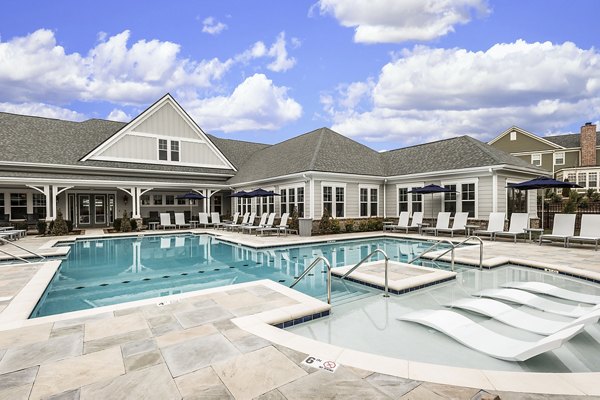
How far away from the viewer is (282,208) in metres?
18.9

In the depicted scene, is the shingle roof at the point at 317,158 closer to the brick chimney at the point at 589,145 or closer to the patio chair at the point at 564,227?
the patio chair at the point at 564,227

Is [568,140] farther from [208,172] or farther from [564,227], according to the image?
[208,172]

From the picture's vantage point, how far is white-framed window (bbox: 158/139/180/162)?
22.2 m

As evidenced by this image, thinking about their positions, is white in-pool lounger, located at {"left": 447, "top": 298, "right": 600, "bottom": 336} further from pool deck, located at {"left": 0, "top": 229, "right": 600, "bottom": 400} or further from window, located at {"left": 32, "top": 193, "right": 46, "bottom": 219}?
window, located at {"left": 32, "top": 193, "right": 46, "bottom": 219}

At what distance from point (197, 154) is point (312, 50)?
11.5m

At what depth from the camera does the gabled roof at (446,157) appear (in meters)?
15.5

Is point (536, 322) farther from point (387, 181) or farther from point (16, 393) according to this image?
point (387, 181)

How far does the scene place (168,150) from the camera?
22469 millimetres

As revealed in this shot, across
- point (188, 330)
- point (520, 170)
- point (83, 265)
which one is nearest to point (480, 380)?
point (188, 330)

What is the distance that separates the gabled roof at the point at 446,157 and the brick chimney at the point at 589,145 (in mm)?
20933

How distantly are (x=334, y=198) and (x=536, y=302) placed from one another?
39.6 ft

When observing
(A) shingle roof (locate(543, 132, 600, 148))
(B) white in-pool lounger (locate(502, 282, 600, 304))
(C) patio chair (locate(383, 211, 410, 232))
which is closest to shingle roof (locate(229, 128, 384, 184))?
(C) patio chair (locate(383, 211, 410, 232))

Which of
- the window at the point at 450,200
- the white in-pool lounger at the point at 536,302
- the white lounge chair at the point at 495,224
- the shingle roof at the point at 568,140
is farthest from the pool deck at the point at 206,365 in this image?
the shingle roof at the point at 568,140

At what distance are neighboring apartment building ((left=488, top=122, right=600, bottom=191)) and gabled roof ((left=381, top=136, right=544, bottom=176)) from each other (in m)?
18.7
